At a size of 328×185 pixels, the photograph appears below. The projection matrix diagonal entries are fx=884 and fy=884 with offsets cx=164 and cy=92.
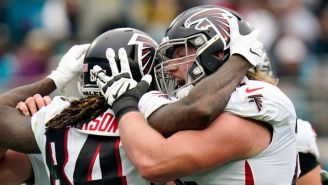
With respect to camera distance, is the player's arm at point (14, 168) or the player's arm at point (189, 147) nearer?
the player's arm at point (189, 147)

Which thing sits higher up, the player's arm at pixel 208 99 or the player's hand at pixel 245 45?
the player's hand at pixel 245 45

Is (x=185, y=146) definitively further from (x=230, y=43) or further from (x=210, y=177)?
(x=230, y=43)

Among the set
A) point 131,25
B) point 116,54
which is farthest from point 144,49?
point 131,25

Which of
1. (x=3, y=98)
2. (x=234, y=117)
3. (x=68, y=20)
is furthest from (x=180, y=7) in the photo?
(x=234, y=117)

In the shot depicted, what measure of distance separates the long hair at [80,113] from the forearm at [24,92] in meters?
0.57

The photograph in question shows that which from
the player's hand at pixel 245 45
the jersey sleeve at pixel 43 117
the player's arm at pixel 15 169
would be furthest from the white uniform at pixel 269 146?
the player's arm at pixel 15 169

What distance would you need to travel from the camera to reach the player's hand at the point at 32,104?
5094mm

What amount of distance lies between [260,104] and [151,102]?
561 millimetres

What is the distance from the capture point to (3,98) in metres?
5.26

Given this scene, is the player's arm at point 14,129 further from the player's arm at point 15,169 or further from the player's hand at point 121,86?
the player's hand at point 121,86

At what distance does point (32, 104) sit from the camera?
16.8 feet

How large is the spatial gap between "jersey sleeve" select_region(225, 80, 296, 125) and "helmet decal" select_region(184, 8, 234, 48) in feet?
1.08

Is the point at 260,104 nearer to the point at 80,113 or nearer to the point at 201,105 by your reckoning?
the point at 201,105

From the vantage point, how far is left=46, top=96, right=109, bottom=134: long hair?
4684mm
